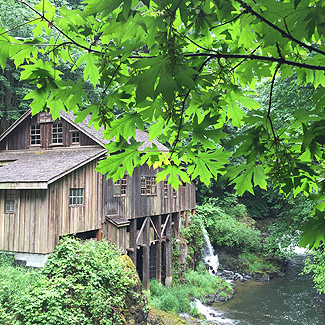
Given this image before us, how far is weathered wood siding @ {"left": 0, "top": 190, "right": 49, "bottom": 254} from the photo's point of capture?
445 inches

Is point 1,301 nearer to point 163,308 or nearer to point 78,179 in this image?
point 78,179

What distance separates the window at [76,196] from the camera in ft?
41.9

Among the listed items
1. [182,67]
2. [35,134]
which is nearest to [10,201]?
[35,134]

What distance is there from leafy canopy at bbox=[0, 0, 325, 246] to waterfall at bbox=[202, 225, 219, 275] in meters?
22.7

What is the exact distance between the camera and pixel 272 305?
17.7 metres

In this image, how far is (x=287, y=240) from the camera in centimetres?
1819

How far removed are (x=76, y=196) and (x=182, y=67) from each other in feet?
40.2

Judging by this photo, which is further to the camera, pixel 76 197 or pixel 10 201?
pixel 76 197

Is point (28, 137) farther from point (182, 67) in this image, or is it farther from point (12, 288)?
point (182, 67)

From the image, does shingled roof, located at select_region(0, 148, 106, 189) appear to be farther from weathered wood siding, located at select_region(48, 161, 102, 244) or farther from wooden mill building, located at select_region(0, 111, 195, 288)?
weathered wood siding, located at select_region(48, 161, 102, 244)

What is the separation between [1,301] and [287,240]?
14758mm

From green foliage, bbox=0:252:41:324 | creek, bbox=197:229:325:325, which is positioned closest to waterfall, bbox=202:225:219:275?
creek, bbox=197:229:325:325

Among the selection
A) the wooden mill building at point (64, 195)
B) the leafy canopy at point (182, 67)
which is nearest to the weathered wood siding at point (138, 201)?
the wooden mill building at point (64, 195)

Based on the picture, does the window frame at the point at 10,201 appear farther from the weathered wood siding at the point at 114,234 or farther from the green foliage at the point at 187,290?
the green foliage at the point at 187,290
